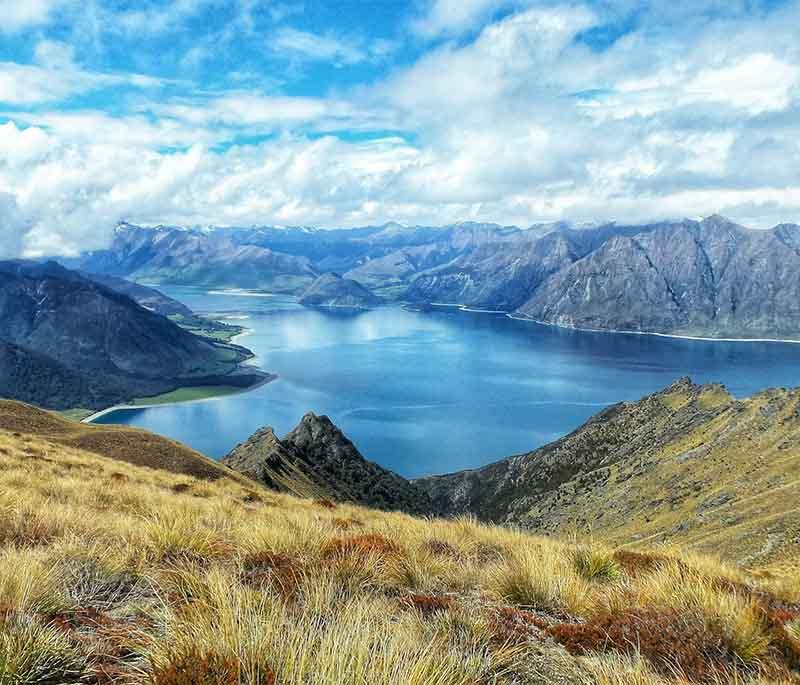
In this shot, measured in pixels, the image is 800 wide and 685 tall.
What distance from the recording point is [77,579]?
623 cm

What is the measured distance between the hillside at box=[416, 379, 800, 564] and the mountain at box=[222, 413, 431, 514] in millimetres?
14592

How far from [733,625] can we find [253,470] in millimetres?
59615

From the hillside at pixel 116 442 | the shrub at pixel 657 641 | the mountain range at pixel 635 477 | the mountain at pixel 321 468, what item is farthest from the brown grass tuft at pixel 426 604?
the mountain at pixel 321 468

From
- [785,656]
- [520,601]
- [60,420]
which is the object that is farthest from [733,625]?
[60,420]

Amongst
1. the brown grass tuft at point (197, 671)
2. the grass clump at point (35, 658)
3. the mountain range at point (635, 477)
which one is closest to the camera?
the brown grass tuft at point (197, 671)

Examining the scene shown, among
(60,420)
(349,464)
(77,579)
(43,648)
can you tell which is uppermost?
(43,648)

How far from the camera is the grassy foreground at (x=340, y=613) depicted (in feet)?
12.5

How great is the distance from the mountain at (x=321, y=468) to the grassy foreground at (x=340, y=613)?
54743 millimetres

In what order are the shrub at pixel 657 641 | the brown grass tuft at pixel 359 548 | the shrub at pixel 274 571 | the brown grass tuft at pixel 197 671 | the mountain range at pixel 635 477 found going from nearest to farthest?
the brown grass tuft at pixel 197 671, the shrub at pixel 657 641, the shrub at pixel 274 571, the brown grass tuft at pixel 359 548, the mountain range at pixel 635 477

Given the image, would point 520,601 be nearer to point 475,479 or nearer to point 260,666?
point 260,666

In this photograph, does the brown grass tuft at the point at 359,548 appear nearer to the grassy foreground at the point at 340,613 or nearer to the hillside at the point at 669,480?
the grassy foreground at the point at 340,613

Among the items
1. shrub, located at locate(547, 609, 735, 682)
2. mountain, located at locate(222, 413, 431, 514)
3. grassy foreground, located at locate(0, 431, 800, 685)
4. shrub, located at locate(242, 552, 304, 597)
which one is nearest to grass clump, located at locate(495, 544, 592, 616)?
grassy foreground, located at locate(0, 431, 800, 685)

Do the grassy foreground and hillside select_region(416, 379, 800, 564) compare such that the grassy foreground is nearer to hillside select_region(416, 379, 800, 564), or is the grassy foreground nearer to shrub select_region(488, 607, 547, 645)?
shrub select_region(488, 607, 547, 645)

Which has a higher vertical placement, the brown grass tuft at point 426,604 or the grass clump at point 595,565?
the brown grass tuft at point 426,604
